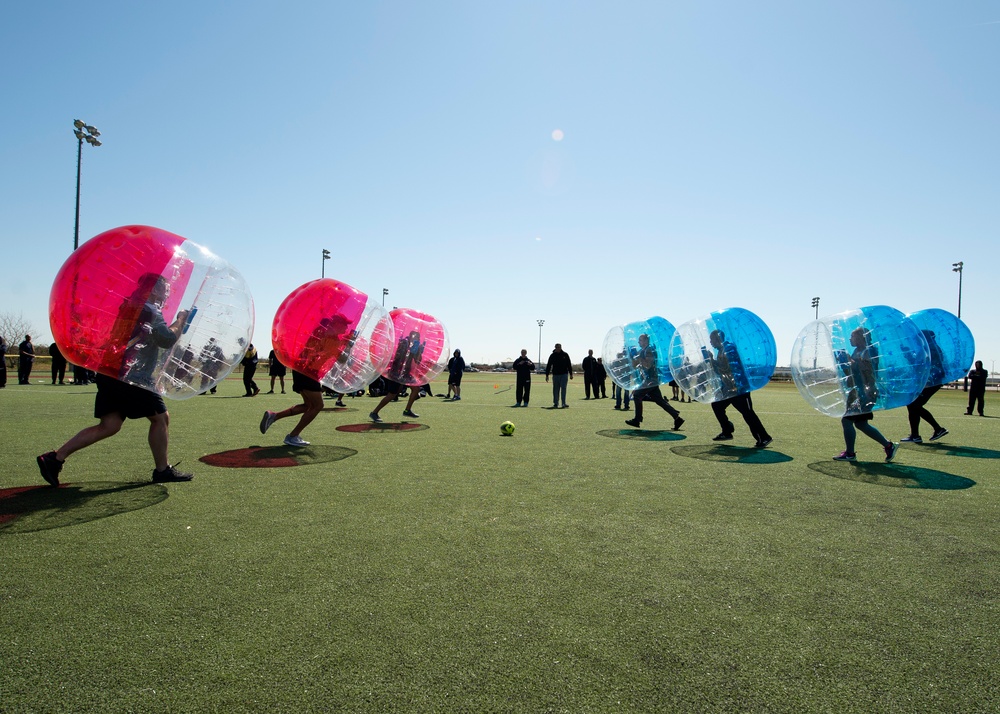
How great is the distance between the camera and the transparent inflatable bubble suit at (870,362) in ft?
23.7

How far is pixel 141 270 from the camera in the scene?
5352mm

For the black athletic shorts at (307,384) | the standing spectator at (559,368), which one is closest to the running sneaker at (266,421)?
the black athletic shorts at (307,384)

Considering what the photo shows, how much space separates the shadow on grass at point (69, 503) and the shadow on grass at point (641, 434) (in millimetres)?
7421

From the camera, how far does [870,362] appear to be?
7324mm

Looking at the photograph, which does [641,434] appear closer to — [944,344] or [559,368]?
[944,344]

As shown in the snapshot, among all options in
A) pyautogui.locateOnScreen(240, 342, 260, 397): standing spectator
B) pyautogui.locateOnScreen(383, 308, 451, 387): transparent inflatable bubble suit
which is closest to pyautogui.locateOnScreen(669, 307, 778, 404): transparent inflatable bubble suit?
pyautogui.locateOnScreen(383, 308, 451, 387): transparent inflatable bubble suit

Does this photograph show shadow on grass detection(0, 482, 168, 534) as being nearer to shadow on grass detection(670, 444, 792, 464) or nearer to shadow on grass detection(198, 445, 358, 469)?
shadow on grass detection(198, 445, 358, 469)

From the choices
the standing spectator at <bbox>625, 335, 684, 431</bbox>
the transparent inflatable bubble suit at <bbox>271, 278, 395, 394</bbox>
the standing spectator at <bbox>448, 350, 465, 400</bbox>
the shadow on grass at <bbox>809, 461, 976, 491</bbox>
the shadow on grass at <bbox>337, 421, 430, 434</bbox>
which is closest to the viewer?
the shadow on grass at <bbox>809, 461, 976, 491</bbox>

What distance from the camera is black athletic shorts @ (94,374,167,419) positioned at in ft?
18.5

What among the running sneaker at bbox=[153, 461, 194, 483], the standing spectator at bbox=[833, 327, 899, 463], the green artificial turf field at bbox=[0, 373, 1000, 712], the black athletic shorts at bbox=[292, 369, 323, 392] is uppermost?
the standing spectator at bbox=[833, 327, 899, 463]

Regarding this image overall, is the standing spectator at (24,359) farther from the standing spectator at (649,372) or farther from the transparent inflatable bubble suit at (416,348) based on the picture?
the standing spectator at (649,372)

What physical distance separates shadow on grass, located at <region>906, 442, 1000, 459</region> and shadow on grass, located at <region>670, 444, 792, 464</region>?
2.73 metres

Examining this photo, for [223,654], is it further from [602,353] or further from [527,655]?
[602,353]

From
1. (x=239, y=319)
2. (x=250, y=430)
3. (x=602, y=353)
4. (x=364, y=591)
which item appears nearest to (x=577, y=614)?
(x=364, y=591)
